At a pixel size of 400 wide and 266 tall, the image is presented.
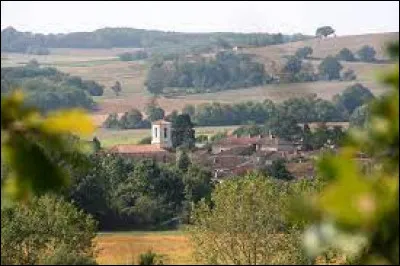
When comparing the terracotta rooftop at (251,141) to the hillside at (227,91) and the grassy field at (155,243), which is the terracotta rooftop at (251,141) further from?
the grassy field at (155,243)

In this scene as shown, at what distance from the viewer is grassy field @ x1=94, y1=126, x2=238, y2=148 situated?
4739 inches

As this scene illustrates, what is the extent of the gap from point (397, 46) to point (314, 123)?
127 meters

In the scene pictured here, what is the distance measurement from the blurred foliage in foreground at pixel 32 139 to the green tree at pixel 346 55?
597ft

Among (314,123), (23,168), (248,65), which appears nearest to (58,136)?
(23,168)

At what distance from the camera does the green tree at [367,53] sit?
183000 mm

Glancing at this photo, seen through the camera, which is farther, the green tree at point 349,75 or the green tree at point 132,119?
the green tree at point 349,75

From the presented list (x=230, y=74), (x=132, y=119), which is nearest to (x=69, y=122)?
(x=132, y=119)

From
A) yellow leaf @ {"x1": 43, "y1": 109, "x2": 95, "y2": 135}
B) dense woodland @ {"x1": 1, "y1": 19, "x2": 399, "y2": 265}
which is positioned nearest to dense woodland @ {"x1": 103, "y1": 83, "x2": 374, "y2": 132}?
dense woodland @ {"x1": 1, "y1": 19, "x2": 399, "y2": 265}

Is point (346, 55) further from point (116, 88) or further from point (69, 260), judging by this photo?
point (69, 260)

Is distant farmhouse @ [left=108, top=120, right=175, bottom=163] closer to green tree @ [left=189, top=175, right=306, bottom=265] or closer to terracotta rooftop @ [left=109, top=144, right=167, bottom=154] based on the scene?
terracotta rooftop @ [left=109, top=144, right=167, bottom=154]

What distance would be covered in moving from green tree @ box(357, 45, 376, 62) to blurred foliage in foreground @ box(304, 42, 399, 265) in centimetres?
17874

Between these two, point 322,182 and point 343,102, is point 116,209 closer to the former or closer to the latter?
point 322,182

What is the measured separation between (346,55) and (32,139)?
185827 mm

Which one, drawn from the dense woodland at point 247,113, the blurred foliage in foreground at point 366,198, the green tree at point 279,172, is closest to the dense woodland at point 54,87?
the dense woodland at point 247,113
